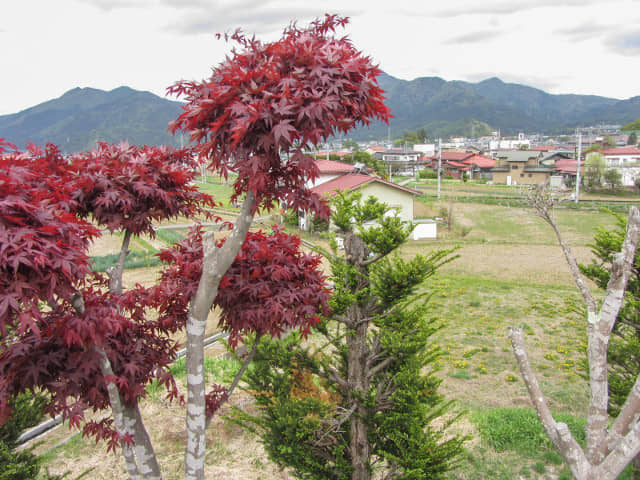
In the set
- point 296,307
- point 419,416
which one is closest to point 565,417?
point 419,416

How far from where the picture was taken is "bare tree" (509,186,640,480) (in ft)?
7.76

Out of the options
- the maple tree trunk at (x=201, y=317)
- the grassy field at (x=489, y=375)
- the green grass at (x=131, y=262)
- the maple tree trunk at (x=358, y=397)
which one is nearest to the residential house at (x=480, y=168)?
the grassy field at (x=489, y=375)

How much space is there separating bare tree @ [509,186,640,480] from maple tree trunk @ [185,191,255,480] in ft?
6.55

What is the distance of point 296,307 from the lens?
356 centimetres

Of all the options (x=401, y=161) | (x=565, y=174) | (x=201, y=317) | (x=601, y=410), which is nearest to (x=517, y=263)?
(x=601, y=410)

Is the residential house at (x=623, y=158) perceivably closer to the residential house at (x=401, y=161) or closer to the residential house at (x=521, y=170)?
the residential house at (x=521, y=170)

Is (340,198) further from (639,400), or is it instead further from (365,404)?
(639,400)

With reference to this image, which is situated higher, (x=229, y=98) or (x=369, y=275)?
(x=229, y=98)

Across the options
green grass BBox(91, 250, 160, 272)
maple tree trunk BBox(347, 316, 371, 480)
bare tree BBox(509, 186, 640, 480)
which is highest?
bare tree BBox(509, 186, 640, 480)

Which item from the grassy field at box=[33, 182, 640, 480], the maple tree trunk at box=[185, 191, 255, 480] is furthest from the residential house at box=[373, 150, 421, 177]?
the maple tree trunk at box=[185, 191, 255, 480]

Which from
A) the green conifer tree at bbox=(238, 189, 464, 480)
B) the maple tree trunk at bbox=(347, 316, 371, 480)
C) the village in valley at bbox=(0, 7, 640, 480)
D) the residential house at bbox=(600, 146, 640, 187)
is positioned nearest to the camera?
the village in valley at bbox=(0, 7, 640, 480)

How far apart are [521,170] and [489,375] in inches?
2177

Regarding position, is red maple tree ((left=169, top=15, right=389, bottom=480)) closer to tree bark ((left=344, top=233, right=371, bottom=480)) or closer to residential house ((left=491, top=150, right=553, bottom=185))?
tree bark ((left=344, top=233, right=371, bottom=480))

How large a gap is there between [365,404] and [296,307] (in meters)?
2.14
